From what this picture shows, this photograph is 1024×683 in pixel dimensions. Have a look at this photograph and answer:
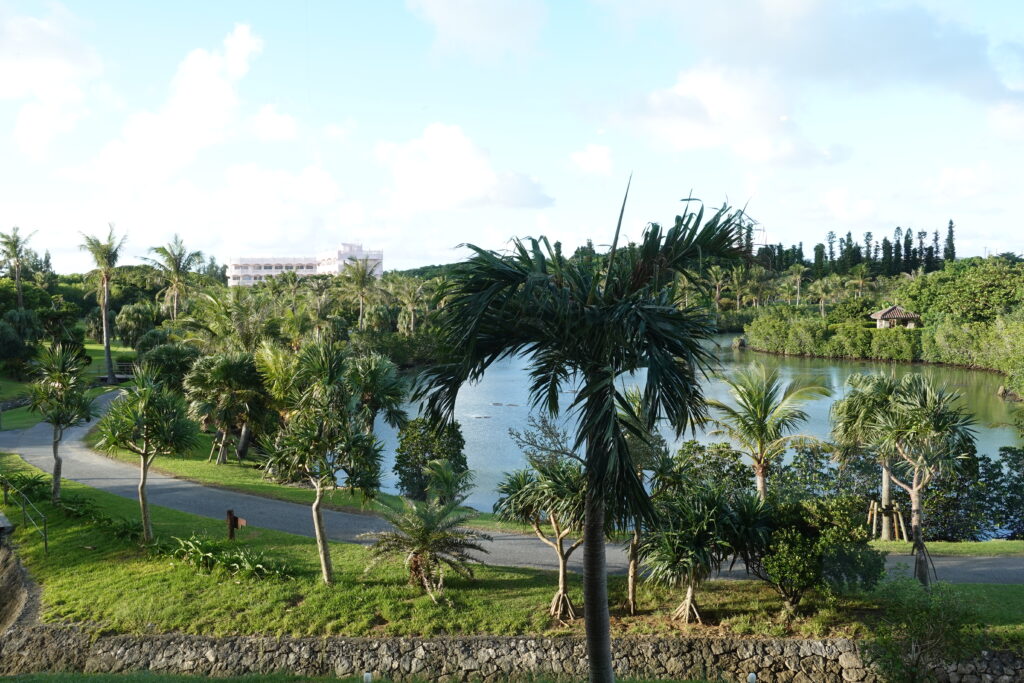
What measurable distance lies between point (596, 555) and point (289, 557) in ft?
28.9

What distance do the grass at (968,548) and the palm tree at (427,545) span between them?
28.3 ft

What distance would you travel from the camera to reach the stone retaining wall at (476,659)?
32.5ft

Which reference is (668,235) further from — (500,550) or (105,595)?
(105,595)

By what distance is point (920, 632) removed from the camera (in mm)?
8477

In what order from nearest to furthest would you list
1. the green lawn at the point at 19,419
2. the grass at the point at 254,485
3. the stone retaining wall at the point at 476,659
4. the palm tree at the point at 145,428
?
the stone retaining wall at the point at 476,659 < the palm tree at the point at 145,428 < the grass at the point at 254,485 < the green lawn at the point at 19,419

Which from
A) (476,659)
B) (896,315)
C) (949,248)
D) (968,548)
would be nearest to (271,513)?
(476,659)

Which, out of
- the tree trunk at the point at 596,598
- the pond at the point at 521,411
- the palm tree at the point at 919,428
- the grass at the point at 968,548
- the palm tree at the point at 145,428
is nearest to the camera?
the tree trunk at the point at 596,598

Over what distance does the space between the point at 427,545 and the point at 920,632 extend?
7129 mm

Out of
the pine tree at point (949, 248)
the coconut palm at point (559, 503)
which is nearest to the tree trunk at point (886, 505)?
the coconut palm at point (559, 503)

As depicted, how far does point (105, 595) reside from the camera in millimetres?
12438

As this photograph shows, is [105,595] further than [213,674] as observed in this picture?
Yes

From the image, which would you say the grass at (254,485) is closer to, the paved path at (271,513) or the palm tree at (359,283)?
the paved path at (271,513)

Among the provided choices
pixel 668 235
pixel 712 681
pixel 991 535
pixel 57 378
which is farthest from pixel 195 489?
pixel 991 535

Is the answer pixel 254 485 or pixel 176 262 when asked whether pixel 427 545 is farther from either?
pixel 176 262
